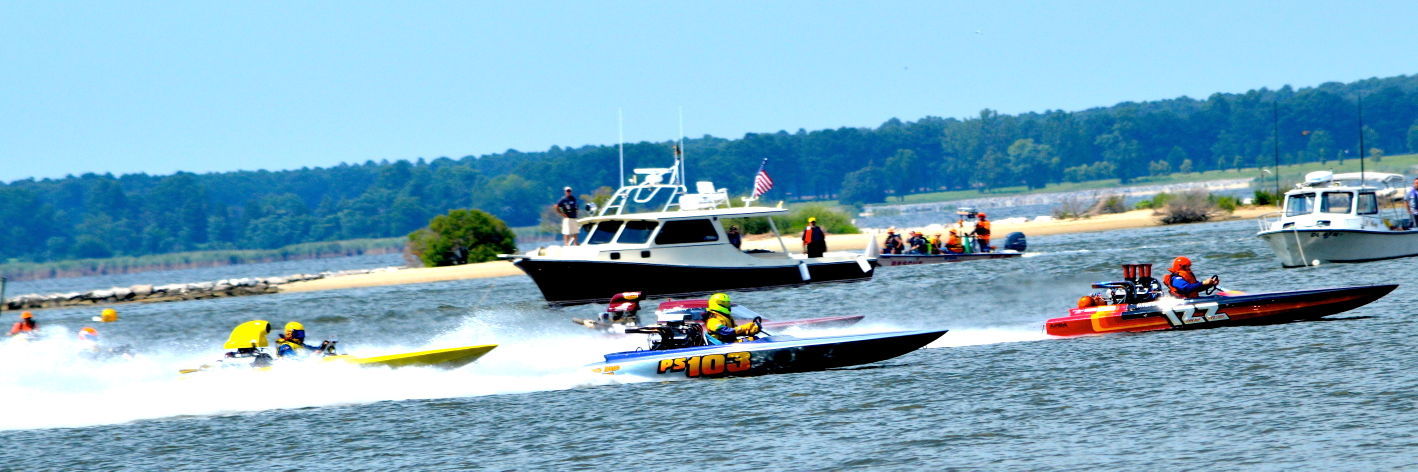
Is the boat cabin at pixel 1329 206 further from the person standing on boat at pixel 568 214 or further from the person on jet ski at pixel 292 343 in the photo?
the person on jet ski at pixel 292 343

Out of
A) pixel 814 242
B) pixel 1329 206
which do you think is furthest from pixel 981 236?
pixel 1329 206

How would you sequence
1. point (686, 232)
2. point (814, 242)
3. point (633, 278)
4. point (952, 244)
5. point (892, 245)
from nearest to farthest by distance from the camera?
point (633, 278)
point (686, 232)
point (814, 242)
point (952, 244)
point (892, 245)

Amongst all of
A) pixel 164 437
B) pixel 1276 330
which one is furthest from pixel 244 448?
pixel 1276 330

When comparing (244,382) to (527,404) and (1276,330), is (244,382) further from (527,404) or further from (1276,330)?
(1276,330)

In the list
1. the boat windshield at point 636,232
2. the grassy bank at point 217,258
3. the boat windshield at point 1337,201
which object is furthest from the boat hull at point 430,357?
the grassy bank at point 217,258

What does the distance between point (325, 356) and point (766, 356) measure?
6183 millimetres

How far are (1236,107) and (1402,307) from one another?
174m

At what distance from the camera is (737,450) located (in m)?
17.4

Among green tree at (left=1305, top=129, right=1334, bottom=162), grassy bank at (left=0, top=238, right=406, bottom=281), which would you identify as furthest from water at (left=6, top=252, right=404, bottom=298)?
green tree at (left=1305, top=129, right=1334, bottom=162)

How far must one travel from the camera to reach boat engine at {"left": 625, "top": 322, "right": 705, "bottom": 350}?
2241cm

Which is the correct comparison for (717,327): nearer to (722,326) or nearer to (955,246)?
(722,326)

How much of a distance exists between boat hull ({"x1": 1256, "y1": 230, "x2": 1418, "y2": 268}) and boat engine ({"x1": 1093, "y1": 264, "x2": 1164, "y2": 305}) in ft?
40.6

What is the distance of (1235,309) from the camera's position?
24.0 m

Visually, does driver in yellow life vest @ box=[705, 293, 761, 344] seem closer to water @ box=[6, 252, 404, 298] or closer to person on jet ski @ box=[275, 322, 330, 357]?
person on jet ski @ box=[275, 322, 330, 357]
